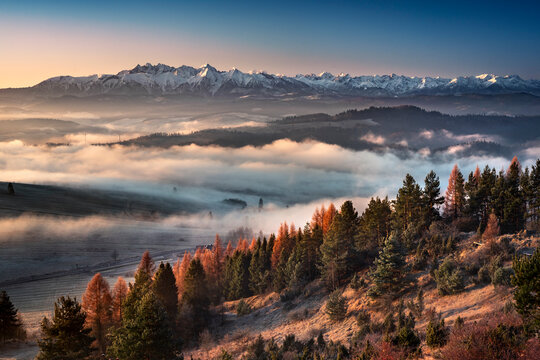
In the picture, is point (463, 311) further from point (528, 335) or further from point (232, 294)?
point (232, 294)

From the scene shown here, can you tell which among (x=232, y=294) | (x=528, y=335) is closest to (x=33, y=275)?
(x=232, y=294)

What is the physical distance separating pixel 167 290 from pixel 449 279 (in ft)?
141

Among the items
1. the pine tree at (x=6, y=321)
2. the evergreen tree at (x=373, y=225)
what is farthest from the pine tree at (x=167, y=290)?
the evergreen tree at (x=373, y=225)

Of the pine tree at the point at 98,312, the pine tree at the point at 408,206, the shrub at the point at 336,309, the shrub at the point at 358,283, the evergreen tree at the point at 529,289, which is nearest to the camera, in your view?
the evergreen tree at the point at 529,289

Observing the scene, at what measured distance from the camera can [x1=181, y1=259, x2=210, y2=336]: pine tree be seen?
59469mm

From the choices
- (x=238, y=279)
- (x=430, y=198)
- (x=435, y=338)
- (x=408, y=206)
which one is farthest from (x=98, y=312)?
(x=430, y=198)

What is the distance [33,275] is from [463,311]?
6408 inches

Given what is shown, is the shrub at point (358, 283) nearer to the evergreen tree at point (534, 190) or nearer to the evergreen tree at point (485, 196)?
the evergreen tree at point (485, 196)

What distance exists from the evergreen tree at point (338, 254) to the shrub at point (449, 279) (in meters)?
18.6

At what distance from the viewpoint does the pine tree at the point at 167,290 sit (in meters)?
56.3

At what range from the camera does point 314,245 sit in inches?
2896

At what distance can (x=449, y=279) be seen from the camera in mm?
39375

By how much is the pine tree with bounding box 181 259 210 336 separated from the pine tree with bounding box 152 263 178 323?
2567mm

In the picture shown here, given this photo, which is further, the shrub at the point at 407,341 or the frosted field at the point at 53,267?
the frosted field at the point at 53,267
